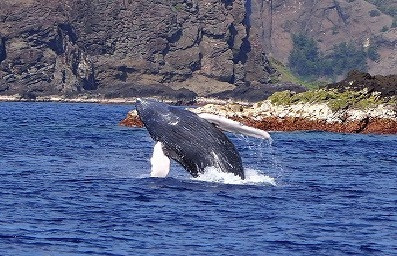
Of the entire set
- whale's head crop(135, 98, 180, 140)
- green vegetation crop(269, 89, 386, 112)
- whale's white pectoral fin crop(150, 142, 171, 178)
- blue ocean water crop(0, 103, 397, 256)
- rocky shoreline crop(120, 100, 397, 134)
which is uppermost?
whale's head crop(135, 98, 180, 140)

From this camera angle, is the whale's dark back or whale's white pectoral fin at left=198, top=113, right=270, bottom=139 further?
the whale's dark back

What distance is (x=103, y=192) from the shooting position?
26453 mm

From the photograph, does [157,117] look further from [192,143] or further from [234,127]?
[234,127]

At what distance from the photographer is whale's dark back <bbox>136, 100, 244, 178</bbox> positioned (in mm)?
Answer: 26172

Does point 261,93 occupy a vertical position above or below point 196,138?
below

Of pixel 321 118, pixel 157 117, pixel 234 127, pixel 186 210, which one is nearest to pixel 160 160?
pixel 157 117

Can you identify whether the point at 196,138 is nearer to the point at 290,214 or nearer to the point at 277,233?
the point at 290,214

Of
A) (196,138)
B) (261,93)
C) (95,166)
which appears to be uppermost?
(196,138)

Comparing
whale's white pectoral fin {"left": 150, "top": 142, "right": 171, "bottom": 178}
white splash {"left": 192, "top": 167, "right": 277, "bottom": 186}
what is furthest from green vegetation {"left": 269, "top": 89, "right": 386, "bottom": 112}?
whale's white pectoral fin {"left": 150, "top": 142, "right": 171, "bottom": 178}

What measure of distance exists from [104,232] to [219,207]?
148 inches

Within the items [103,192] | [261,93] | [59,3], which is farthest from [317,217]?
[59,3]

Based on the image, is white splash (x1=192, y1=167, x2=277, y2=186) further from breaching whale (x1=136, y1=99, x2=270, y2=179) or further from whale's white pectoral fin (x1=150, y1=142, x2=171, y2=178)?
whale's white pectoral fin (x1=150, y1=142, x2=171, y2=178)

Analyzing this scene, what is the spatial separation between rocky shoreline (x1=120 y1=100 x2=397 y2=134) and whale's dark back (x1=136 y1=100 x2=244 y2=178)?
42.7 m

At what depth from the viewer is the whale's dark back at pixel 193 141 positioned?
26.2 metres
